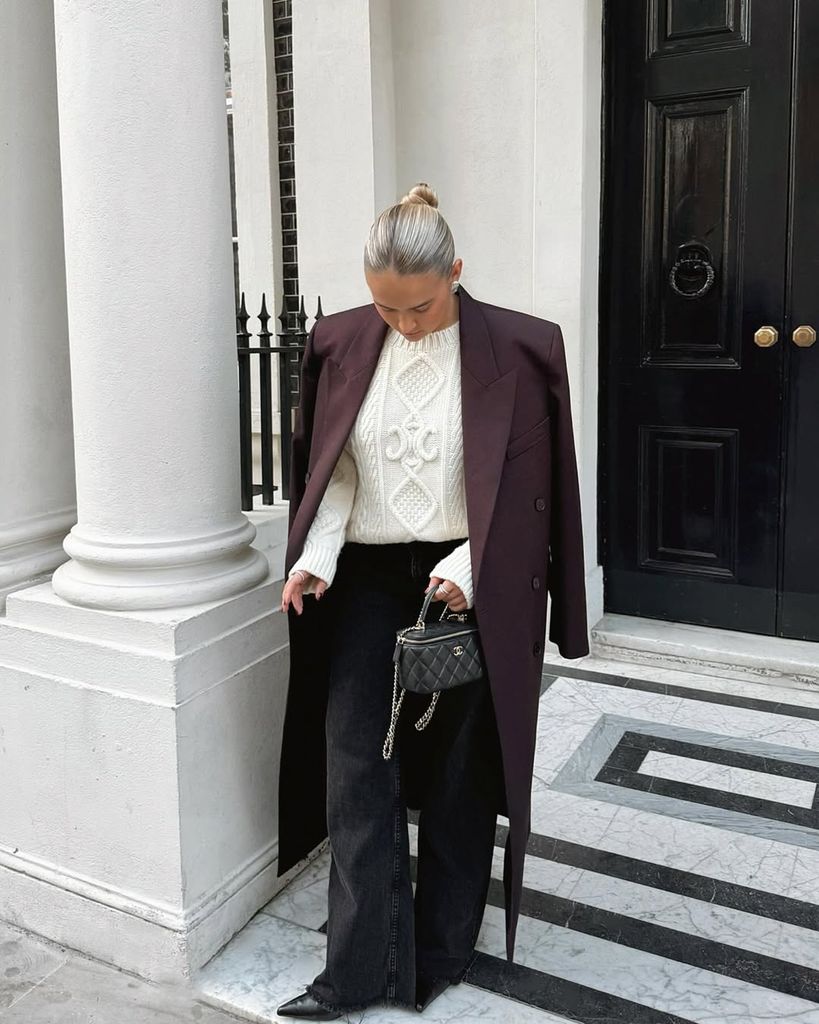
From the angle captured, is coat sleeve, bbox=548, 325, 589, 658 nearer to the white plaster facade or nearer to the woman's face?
the woman's face

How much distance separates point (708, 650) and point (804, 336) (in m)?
1.49

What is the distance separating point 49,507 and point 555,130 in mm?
2913

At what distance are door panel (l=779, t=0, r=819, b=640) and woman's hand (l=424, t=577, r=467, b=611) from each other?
298 cm

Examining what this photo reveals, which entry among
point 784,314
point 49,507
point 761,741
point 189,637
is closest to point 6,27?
point 49,507

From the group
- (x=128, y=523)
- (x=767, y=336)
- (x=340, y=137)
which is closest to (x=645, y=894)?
(x=128, y=523)

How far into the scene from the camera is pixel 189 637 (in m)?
2.66

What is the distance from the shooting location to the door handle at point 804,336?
4539 mm

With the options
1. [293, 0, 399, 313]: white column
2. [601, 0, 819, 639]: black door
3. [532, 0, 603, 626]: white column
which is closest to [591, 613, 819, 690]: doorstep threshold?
[601, 0, 819, 639]: black door

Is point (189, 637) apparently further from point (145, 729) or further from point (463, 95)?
point (463, 95)

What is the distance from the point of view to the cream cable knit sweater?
2.25 metres

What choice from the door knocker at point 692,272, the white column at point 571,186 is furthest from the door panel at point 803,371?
the white column at point 571,186

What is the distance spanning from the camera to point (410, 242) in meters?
2.07

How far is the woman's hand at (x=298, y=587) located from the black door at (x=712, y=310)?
3.04 meters

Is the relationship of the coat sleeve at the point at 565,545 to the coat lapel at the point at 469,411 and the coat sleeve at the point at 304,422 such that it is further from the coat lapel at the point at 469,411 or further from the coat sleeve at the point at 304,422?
the coat sleeve at the point at 304,422
